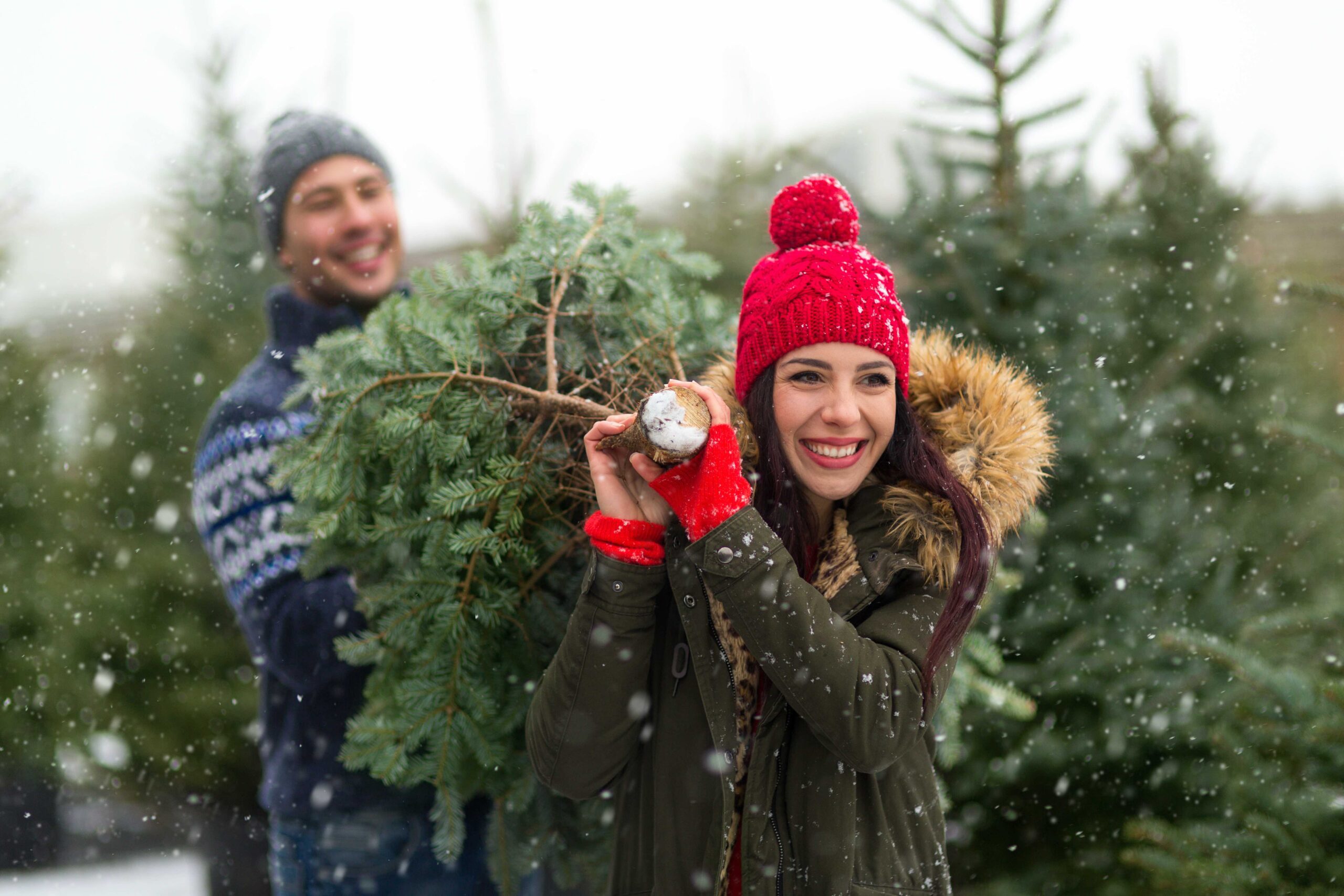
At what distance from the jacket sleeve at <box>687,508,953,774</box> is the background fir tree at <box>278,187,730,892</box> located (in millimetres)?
463

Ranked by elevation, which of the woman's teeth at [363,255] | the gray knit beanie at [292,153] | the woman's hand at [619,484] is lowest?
the woman's hand at [619,484]

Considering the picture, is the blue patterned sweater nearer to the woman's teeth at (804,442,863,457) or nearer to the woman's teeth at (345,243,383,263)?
the woman's teeth at (345,243,383,263)

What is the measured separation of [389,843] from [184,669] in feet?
10.8

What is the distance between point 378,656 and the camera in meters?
2.07

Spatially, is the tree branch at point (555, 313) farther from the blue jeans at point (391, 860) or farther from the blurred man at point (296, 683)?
the blue jeans at point (391, 860)

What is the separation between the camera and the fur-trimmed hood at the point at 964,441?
1735 millimetres

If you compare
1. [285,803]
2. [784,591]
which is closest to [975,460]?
[784,591]

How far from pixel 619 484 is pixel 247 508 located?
4.34ft

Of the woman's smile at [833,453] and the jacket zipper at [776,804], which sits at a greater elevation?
the woman's smile at [833,453]

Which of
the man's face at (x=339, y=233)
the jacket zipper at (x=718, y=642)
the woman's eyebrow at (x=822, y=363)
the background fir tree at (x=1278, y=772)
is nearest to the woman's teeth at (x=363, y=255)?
the man's face at (x=339, y=233)

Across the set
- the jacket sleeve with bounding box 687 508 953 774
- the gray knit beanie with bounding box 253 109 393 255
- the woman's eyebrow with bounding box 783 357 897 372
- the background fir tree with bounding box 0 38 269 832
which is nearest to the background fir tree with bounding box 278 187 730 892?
the woman's eyebrow with bounding box 783 357 897 372

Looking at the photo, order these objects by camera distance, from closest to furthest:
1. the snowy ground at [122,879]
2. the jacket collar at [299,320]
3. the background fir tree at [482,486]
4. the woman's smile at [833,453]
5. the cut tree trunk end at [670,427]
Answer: the cut tree trunk end at [670,427], the woman's smile at [833,453], the background fir tree at [482,486], the jacket collar at [299,320], the snowy ground at [122,879]

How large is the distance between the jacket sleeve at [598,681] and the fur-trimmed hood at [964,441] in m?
0.35

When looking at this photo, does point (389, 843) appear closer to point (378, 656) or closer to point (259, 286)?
point (378, 656)
